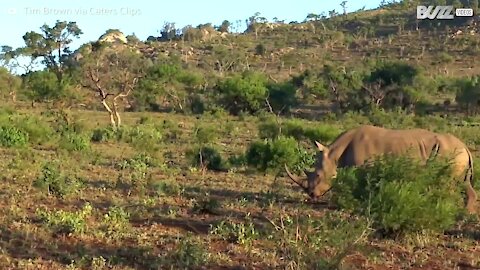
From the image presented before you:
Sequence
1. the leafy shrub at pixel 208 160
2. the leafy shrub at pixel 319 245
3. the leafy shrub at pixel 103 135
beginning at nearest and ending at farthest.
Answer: the leafy shrub at pixel 319 245 < the leafy shrub at pixel 208 160 < the leafy shrub at pixel 103 135

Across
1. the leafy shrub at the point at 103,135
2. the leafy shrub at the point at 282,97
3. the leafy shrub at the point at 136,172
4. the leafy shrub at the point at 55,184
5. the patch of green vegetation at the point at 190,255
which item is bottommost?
the leafy shrub at the point at 282,97

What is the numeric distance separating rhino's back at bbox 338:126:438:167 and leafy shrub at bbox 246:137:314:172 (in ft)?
12.8

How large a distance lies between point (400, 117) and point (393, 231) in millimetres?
25046

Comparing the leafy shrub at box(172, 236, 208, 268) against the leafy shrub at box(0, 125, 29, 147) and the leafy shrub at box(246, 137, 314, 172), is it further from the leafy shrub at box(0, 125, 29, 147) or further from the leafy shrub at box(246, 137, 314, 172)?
the leafy shrub at box(0, 125, 29, 147)

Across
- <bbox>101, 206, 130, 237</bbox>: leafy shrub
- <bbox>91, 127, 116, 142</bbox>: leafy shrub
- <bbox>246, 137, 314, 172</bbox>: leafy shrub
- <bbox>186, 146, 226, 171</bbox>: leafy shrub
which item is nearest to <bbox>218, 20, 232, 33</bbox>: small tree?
<bbox>91, 127, 116, 142</bbox>: leafy shrub

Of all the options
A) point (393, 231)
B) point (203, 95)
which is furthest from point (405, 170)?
point (203, 95)

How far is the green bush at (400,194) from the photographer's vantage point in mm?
7727

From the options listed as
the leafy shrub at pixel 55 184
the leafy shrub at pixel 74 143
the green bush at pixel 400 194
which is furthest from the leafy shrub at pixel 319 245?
the leafy shrub at pixel 74 143

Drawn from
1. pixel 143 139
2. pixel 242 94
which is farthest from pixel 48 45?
pixel 143 139

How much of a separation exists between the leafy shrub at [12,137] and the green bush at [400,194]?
37.7ft

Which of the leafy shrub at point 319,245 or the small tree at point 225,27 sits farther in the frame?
the small tree at point 225,27

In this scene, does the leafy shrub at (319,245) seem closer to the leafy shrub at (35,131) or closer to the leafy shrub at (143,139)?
the leafy shrub at (143,139)

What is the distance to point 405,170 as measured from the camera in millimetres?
8180

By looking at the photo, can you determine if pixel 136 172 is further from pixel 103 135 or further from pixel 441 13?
pixel 441 13
